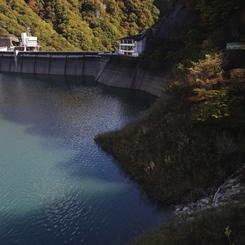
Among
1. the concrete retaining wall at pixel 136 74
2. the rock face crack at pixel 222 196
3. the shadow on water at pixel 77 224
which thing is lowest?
the shadow on water at pixel 77 224

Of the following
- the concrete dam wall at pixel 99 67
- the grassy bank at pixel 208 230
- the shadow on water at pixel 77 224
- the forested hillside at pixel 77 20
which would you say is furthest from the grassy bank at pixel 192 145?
the forested hillside at pixel 77 20

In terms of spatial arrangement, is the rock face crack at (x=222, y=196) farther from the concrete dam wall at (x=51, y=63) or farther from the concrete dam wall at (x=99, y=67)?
the concrete dam wall at (x=51, y=63)

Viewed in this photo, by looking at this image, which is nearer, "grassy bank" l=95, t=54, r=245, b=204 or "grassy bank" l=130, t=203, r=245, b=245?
"grassy bank" l=130, t=203, r=245, b=245

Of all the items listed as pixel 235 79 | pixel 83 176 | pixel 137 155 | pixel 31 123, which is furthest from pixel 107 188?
pixel 31 123

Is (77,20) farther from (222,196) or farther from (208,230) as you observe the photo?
(208,230)

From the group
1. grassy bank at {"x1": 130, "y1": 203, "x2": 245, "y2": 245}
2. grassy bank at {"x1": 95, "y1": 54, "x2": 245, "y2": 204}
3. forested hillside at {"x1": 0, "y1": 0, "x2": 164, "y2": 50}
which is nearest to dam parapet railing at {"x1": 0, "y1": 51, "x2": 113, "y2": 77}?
forested hillside at {"x1": 0, "y1": 0, "x2": 164, "y2": 50}

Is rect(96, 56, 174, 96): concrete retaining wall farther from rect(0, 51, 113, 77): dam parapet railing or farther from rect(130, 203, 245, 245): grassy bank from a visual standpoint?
rect(130, 203, 245, 245): grassy bank
